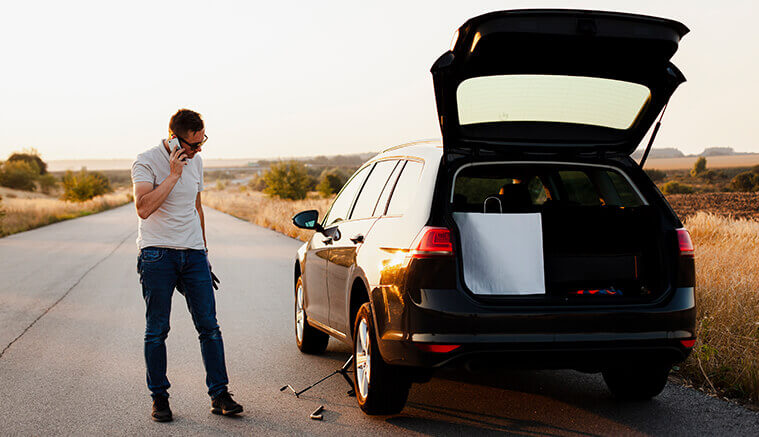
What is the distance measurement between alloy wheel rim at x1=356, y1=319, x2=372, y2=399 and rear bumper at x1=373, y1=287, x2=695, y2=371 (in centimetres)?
51

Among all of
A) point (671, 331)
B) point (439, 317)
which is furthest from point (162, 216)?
point (671, 331)

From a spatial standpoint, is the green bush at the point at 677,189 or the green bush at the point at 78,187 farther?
the green bush at the point at 78,187

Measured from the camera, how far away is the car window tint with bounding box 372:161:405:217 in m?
5.19

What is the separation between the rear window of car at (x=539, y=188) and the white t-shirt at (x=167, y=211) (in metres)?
1.79

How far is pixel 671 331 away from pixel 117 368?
4531 millimetres

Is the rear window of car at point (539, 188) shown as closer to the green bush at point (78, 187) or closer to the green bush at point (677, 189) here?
the green bush at point (677, 189)

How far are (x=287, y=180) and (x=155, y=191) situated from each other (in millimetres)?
55776

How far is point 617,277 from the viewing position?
4.71 meters

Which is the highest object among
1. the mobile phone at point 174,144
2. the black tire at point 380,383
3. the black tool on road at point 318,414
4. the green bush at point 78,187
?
the mobile phone at point 174,144

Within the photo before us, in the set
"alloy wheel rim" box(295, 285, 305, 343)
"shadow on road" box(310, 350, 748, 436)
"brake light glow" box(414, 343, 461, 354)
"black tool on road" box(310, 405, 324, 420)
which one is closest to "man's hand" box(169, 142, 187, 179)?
"black tool on road" box(310, 405, 324, 420)

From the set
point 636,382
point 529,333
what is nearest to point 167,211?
point 529,333

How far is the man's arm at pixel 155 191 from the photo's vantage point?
481 cm

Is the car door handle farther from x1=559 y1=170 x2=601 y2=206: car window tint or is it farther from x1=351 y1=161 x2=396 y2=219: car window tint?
x1=559 y1=170 x2=601 y2=206: car window tint

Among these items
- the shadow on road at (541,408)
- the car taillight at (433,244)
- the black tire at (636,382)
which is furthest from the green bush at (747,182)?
the car taillight at (433,244)
